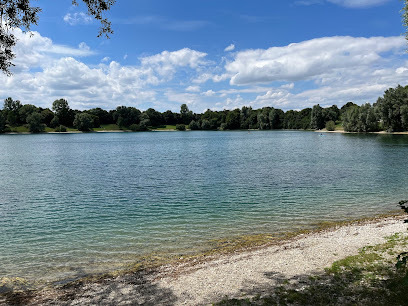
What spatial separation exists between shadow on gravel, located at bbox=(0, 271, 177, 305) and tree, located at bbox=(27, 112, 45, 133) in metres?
205

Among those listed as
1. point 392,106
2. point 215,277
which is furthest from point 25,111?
point 215,277

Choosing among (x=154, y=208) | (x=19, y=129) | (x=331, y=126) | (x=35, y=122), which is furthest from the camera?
(x=19, y=129)

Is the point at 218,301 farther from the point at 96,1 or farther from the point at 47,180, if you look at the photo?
the point at 47,180

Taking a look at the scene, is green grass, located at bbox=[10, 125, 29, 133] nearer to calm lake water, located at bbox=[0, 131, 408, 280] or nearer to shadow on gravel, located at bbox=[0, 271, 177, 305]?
calm lake water, located at bbox=[0, 131, 408, 280]

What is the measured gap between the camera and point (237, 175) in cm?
3828

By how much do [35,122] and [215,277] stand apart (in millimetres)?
210569

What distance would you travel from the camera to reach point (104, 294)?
34.2ft

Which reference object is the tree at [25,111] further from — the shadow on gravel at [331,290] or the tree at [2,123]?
the shadow on gravel at [331,290]

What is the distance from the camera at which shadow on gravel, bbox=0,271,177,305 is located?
9.65 meters

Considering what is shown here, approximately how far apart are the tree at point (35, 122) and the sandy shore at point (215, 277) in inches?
8091

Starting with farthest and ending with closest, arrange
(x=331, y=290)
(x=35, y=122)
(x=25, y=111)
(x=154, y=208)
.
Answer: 1. (x=25, y=111)
2. (x=35, y=122)
3. (x=154, y=208)
4. (x=331, y=290)

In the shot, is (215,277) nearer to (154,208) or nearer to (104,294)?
(104,294)

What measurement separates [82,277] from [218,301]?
274 inches

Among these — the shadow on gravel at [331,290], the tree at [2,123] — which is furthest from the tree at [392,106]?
the tree at [2,123]
